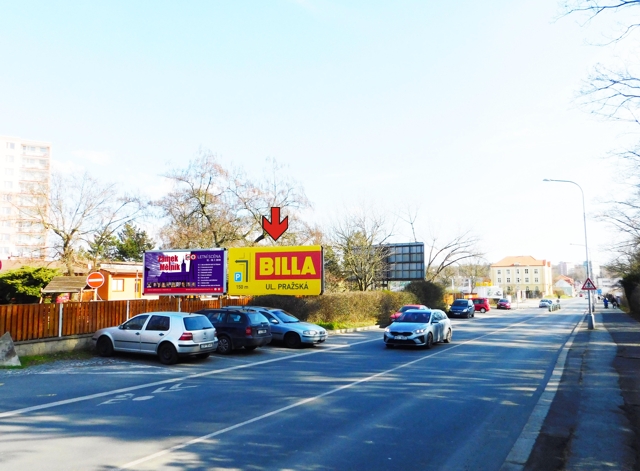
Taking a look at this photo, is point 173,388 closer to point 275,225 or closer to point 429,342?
point 429,342

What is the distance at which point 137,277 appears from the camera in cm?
4538

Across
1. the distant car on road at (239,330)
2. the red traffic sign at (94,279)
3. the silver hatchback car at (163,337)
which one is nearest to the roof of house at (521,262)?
the distant car on road at (239,330)

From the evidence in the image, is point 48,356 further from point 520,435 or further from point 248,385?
point 520,435

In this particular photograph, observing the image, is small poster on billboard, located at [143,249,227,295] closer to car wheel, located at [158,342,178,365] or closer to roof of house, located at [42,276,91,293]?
roof of house, located at [42,276,91,293]

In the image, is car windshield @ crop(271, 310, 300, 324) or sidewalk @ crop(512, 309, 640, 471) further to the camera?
car windshield @ crop(271, 310, 300, 324)

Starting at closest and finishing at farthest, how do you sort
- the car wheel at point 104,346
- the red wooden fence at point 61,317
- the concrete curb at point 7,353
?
the concrete curb at point 7,353 < the red wooden fence at point 61,317 < the car wheel at point 104,346

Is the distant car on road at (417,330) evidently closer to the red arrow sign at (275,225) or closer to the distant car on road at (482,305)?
the red arrow sign at (275,225)

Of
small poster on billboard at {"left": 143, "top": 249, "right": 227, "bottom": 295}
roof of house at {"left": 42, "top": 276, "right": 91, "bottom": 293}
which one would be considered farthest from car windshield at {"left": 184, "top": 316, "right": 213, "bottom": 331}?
roof of house at {"left": 42, "top": 276, "right": 91, "bottom": 293}

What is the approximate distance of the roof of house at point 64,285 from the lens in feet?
102

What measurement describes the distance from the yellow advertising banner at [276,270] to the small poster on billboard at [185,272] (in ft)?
10.9

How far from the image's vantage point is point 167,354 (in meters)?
15.4

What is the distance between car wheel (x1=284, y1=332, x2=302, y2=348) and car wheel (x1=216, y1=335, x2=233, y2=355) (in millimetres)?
3005

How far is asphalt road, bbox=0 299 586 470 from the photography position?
643 centimetres

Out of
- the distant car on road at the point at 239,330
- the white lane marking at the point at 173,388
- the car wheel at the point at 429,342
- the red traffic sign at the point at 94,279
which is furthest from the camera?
the car wheel at the point at 429,342
